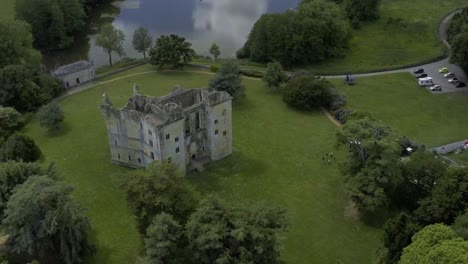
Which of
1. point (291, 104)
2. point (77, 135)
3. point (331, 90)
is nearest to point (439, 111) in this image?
point (331, 90)

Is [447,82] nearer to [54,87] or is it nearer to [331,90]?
[331,90]

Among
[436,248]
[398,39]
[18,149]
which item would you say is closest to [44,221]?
[18,149]

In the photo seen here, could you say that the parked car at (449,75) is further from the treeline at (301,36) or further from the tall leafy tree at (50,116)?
the tall leafy tree at (50,116)

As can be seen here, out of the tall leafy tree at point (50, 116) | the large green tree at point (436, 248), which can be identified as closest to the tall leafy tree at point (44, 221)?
the tall leafy tree at point (50, 116)

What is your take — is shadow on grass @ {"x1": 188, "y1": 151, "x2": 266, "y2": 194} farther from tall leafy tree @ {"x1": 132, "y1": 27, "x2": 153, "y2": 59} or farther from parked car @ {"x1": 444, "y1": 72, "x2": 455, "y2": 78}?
parked car @ {"x1": 444, "y1": 72, "x2": 455, "y2": 78}

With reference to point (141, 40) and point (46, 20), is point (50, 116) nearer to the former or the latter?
point (141, 40)

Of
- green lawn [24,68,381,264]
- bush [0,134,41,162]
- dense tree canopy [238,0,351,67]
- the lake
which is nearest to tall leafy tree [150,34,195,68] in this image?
green lawn [24,68,381,264]
